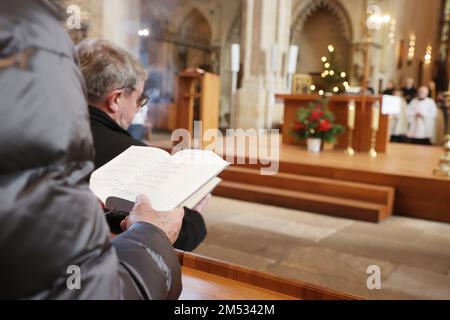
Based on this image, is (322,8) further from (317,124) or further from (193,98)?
(193,98)

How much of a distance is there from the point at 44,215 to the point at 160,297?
0.99ft

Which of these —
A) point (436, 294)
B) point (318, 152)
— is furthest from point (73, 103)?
point (318, 152)

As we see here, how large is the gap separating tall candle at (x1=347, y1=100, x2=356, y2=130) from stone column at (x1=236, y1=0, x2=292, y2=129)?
3795 mm

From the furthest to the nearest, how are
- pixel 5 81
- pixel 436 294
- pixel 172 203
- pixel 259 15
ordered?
1. pixel 259 15
2. pixel 436 294
3. pixel 172 203
4. pixel 5 81

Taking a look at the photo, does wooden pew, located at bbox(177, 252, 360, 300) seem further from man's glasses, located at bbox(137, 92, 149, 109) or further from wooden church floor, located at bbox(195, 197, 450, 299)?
wooden church floor, located at bbox(195, 197, 450, 299)

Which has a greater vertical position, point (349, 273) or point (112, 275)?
point (112, 275)

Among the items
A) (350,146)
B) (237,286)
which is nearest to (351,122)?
(350,146)

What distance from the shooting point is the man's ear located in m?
1.88

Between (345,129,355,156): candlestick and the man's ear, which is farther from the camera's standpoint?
(345,129,355,156): candlestick

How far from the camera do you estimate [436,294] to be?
2.85 meters

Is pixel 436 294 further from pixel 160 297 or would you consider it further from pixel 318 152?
pixel 318 152

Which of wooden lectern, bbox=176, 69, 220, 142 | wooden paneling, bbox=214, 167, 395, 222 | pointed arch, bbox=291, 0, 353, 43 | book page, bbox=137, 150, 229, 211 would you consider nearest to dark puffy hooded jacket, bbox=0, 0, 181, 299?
book page, bbox=137, 150, 229, 211

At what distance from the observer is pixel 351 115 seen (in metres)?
7.36

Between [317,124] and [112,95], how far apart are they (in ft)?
17.5
